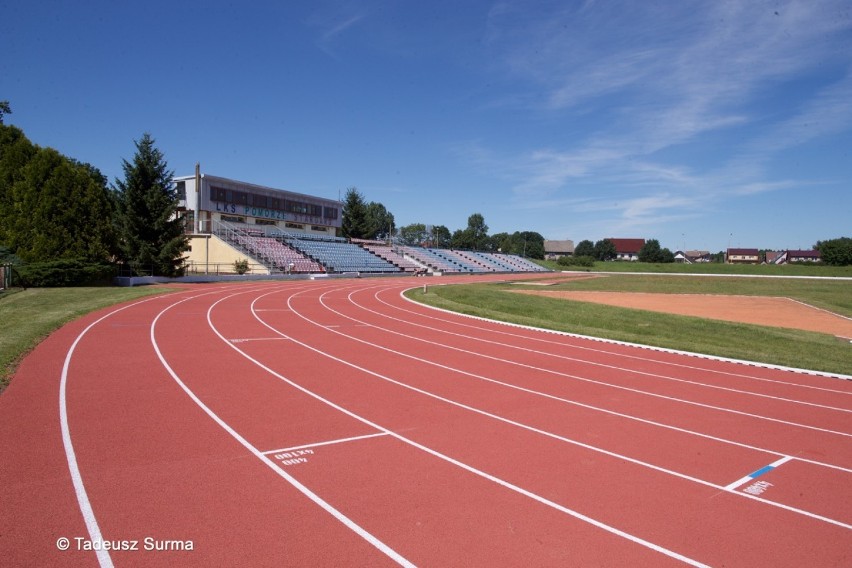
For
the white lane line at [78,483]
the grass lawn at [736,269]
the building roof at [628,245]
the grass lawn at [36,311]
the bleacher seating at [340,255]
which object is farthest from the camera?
the building roof at [628,245]

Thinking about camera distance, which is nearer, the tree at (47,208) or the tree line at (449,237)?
the tree at (47,208)

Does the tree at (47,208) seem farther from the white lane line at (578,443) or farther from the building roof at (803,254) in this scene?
the building roof at (803,254)

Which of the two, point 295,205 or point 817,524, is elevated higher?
point 295,205

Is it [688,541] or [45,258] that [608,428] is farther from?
[45,258]

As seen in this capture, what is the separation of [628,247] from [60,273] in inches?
5757

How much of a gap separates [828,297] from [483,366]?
41.4 metres

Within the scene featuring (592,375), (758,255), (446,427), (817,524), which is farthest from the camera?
(758,255)

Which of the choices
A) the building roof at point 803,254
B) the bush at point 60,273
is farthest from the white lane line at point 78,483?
the building roof at point 803,254

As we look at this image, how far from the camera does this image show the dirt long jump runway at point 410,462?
3.98m

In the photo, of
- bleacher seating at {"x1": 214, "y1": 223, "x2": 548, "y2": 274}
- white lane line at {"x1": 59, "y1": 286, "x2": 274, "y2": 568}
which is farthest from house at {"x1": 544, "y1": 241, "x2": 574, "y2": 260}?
white lane line at {"x1": 59, "y1": 286, "x2": 274, "y2": 568}

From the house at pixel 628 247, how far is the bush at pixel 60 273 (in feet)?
447

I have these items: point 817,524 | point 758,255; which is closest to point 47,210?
point 817,524

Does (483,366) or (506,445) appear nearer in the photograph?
(506,445)

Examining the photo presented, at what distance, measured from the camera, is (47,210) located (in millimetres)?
26391
